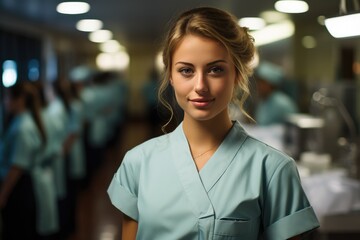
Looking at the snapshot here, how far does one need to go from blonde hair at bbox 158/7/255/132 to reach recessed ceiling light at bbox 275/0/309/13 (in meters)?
2.58

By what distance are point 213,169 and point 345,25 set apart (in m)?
0.70

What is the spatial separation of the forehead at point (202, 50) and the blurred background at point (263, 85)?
252 millimetres

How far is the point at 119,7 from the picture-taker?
440cm

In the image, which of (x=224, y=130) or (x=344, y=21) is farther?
(x=344, y=21)

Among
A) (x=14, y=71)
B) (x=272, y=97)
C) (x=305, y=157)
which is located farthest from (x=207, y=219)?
(x=14, y=71)

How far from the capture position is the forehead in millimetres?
1043

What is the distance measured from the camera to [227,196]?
1059 mm

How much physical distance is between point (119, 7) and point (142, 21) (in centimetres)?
140

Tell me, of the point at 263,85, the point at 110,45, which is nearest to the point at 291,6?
the point at 263,85

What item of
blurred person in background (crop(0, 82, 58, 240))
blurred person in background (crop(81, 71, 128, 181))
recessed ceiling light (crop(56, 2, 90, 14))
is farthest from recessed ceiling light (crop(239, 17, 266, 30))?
→ blurred person in background (crop(0, 82, 58, 240))

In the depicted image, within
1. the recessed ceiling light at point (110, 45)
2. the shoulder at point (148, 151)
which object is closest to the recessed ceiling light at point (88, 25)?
the recessed ceiling light at point (110, 45)

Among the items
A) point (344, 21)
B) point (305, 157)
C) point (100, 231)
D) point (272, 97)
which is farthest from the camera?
point (272, 97)

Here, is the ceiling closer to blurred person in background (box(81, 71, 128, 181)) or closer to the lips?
→ blurred person in background (box(81, 71, 128, 181))

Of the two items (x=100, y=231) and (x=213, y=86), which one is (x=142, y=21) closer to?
(x=100, y=231)
